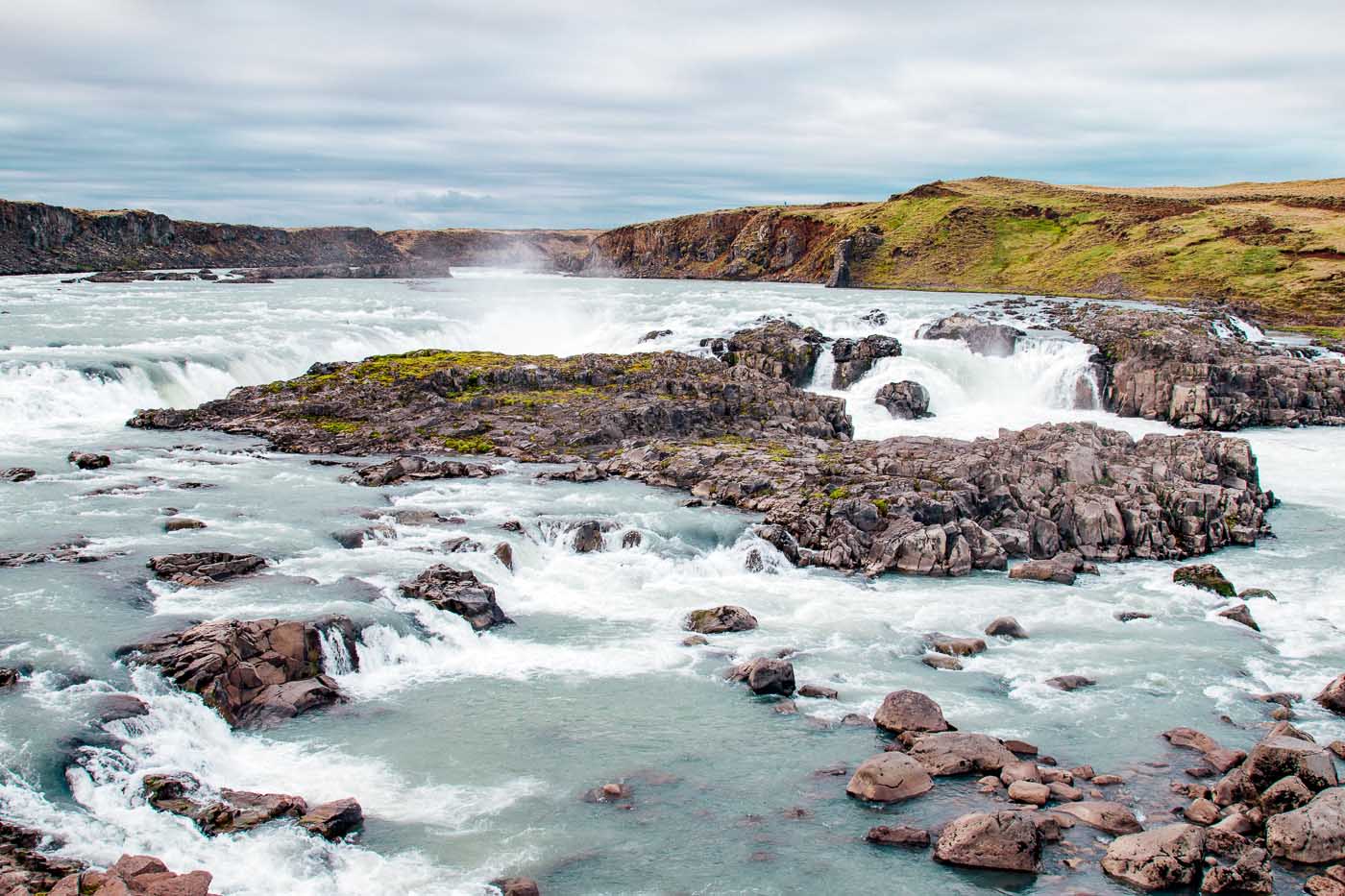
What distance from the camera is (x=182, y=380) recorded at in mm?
56469

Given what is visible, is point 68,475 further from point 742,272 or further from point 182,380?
point 742,272

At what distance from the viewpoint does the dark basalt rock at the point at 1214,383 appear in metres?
58.0

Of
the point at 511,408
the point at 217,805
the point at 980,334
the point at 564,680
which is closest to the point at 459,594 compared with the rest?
the point at 564,680

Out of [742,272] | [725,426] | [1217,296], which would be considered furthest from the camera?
[742,272]

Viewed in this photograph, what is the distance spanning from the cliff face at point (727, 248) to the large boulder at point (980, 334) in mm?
79278

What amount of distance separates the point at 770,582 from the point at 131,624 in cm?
1769

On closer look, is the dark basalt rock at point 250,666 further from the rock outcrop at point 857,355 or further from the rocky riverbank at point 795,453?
the rock outcrop at point 857,355

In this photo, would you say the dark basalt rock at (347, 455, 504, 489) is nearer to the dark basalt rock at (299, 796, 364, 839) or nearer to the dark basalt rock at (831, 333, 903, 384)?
the dark basalt rock at (299, 796, 364, 839)

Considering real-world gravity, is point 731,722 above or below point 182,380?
below

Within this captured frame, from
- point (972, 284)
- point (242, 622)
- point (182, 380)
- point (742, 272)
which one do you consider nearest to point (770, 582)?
point (242, 622)

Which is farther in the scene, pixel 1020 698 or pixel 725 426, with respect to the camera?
pixel 725 426

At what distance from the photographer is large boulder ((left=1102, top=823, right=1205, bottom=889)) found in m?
16.4

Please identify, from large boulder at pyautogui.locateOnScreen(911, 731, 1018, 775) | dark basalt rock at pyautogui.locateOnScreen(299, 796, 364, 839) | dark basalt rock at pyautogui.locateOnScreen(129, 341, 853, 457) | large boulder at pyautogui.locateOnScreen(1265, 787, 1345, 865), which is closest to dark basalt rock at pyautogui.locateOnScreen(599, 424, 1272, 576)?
dark basalt rock at pyautogui.locateOnScreen(129, 341, 853, 457)

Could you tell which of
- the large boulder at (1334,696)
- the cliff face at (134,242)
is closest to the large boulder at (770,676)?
the large boulder at (1334,696)
